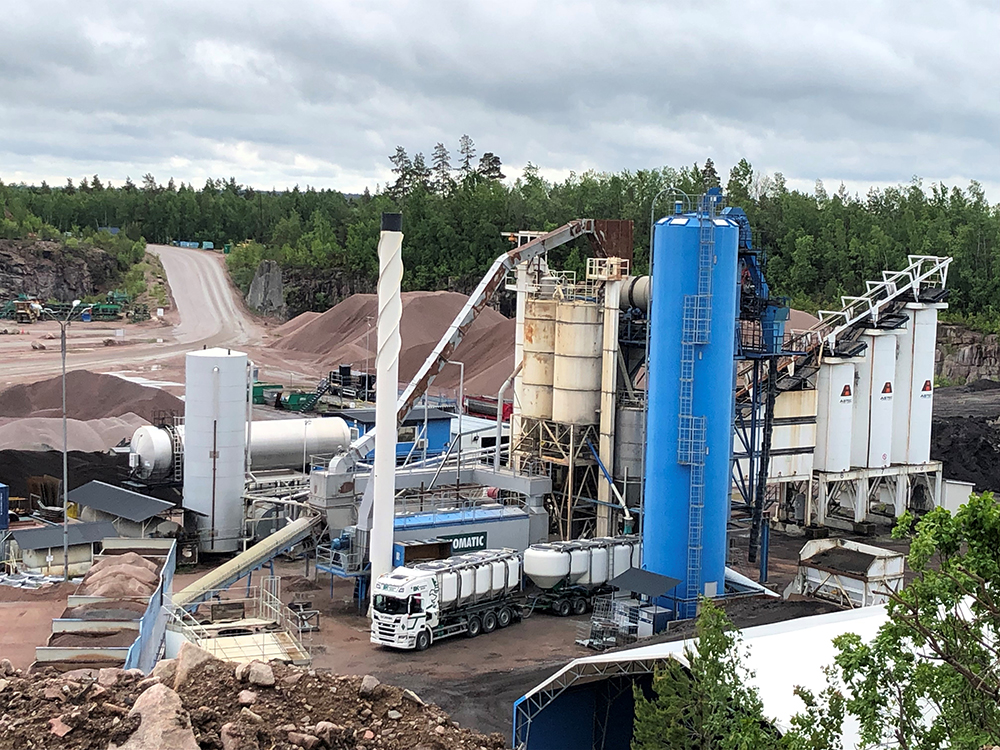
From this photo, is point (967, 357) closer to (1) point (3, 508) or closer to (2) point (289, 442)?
(2) point (289, 442)

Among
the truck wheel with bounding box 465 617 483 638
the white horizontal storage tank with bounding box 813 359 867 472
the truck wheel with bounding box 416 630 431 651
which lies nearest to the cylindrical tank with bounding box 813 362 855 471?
the white horizontal storage tank with bounding box 813 359 867 472

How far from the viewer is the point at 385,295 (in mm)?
32750

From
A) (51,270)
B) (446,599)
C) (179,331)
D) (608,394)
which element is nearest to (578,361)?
(608,394)

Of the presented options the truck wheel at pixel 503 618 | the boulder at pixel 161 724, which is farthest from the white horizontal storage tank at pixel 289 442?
the boulder at pixel 161 724

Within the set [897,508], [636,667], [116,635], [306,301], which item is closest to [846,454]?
[897,508]

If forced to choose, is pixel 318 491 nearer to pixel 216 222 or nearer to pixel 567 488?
pixel 567 488

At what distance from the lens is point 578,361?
38.8 metres

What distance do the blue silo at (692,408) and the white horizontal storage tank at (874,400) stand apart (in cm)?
1298

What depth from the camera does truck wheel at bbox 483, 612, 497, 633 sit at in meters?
32.3

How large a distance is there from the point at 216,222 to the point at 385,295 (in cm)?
13911

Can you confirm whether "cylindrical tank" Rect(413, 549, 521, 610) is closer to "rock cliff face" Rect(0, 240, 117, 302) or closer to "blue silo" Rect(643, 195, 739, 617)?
"blue silo" Rect(643, 195, 739, 617)

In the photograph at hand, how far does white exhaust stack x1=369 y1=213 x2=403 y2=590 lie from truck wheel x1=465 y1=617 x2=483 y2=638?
8.35 ft

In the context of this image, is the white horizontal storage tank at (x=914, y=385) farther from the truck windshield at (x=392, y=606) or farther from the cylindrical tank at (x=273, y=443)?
the truck windshield at (x=392, y=606)

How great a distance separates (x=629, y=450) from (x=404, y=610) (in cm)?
1061
